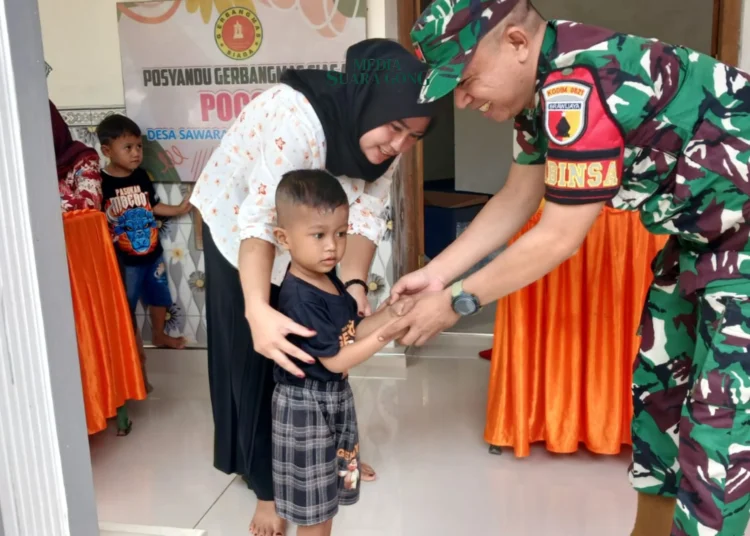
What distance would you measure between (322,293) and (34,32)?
750 millimetres

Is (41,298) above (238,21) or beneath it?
beneath

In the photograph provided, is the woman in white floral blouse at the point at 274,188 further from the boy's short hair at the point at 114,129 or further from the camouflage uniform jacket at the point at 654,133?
the boy's short hair at the point at 114,129

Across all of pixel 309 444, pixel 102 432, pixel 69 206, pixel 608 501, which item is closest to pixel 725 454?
pixel 309 444

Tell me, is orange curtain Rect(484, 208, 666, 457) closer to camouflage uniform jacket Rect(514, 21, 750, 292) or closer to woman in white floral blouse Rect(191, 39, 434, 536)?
woman in white floral blouse Rect(191, 39, 434, 536)

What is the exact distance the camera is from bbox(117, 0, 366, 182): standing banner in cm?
262

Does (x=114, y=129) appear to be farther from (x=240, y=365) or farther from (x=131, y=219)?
(x=240, y=365)

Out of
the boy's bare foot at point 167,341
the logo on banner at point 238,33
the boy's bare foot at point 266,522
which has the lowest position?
the boy's bare foot at point 266,522

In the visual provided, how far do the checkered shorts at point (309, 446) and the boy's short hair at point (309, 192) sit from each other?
358 millimetres

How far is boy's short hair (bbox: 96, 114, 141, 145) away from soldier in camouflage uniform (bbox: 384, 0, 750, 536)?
1.88 meters

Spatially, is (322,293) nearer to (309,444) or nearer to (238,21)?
(309,444)

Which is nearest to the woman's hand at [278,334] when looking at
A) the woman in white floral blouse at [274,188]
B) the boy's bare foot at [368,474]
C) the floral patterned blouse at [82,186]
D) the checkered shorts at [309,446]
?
the woman in white floral blouse at [274,188]

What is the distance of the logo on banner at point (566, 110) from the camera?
993mm

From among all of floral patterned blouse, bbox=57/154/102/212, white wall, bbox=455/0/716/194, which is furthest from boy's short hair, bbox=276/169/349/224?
white wall, bbox=455/0/716/194

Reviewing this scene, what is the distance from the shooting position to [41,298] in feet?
2.13
